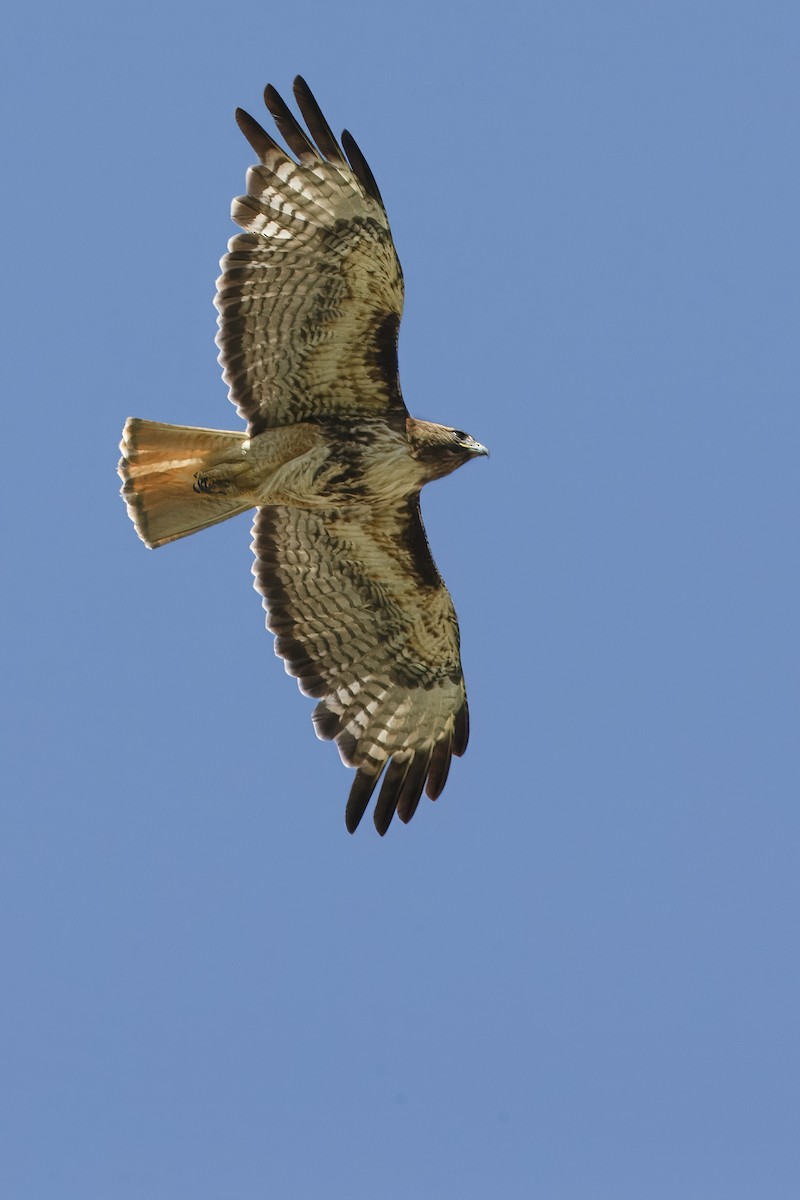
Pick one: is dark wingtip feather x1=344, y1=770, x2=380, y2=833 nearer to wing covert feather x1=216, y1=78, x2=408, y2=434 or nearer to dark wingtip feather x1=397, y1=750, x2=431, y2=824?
dark wingtip feather x1=397, y1=750, x2=431, y2=824

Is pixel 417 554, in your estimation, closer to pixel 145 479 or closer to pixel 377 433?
pixel 377 433

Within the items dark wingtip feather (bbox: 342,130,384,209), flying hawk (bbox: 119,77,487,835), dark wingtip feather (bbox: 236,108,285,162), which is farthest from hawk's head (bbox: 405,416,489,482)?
dark wingtip feather (bbox: 236,108,285,162)

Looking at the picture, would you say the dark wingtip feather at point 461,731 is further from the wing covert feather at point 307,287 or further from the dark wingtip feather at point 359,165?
the dark wingtip feather at point 359,165

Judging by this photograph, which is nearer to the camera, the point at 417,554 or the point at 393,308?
the point at 393,308

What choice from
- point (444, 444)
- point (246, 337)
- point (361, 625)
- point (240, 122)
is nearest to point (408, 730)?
point (361, 625)

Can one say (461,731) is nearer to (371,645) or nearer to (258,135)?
(371,645)

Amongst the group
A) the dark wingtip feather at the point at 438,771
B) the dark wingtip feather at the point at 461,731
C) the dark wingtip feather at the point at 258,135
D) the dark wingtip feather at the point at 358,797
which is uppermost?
the dark wingtip feather at the point at 258,135

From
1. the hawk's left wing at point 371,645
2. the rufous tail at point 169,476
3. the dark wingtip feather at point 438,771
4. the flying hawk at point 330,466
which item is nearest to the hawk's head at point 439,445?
the flying hawk at point 330,466

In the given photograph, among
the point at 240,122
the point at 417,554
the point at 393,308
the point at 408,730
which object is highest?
the point at 240,122
